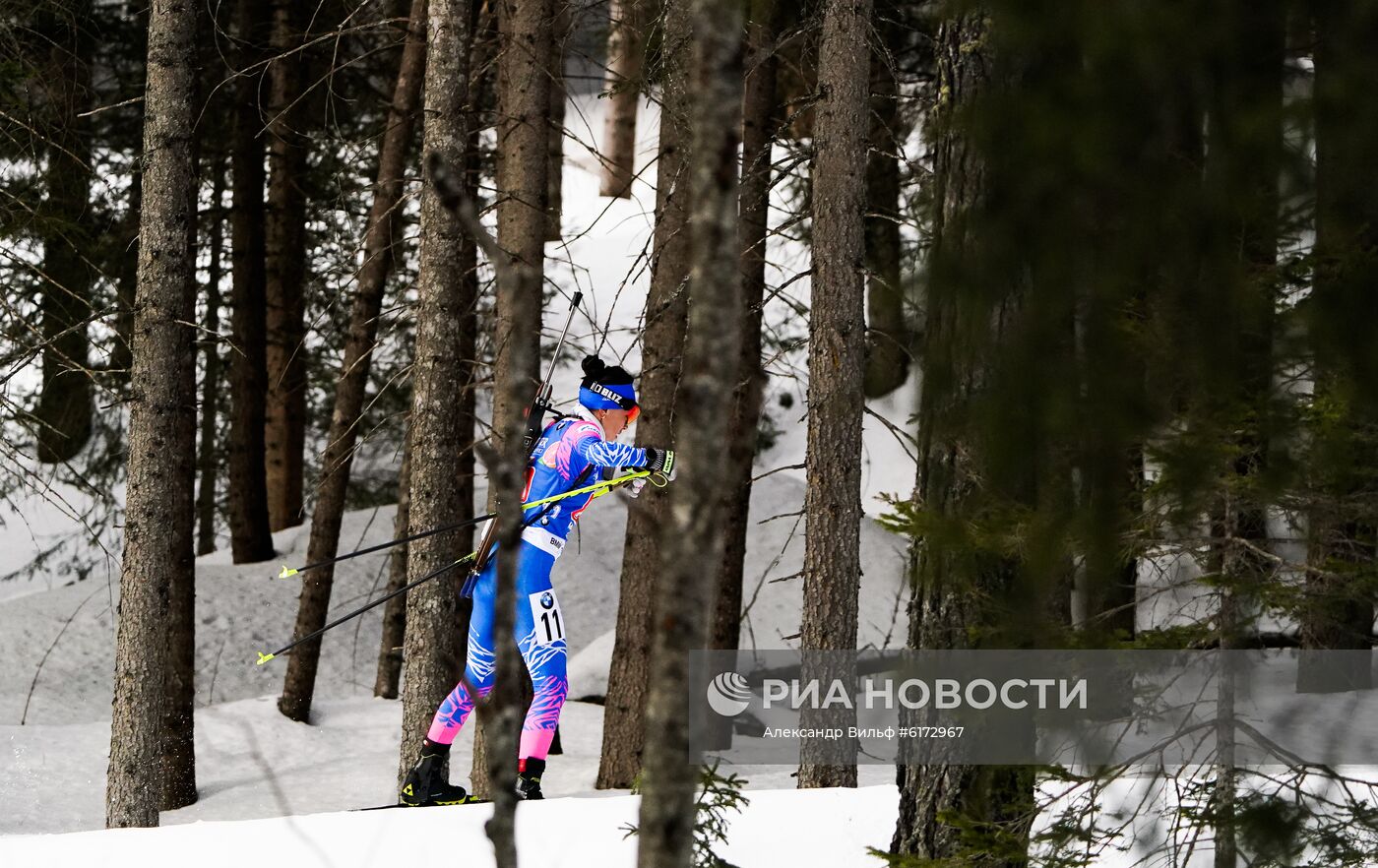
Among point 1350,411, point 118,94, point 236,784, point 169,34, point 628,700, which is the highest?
point 118,94

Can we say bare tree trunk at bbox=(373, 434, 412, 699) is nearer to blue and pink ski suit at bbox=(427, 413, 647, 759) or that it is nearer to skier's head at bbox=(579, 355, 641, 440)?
blue and pink ski suit at bbox=(427, 413, 647, 759)

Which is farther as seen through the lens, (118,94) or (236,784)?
(118,94)

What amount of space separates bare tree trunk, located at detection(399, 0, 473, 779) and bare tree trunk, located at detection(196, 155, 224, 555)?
753 centimetres

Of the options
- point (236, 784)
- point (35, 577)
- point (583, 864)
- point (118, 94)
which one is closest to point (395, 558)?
point (236, 784)

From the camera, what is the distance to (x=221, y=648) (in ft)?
46.3

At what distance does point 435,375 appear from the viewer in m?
7.50

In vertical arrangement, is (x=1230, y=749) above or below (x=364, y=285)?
below

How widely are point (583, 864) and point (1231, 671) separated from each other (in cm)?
233

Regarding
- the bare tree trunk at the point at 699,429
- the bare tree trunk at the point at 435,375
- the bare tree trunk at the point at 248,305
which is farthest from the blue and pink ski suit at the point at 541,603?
the bare tree trunk at the point at 248,305

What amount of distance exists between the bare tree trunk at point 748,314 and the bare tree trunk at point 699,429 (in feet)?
20.0

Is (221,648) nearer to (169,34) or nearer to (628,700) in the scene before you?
(628,700)

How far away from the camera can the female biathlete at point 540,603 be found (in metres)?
6.28

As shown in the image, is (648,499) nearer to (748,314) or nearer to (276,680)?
(748,314)

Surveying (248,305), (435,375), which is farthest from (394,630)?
(435,375)
